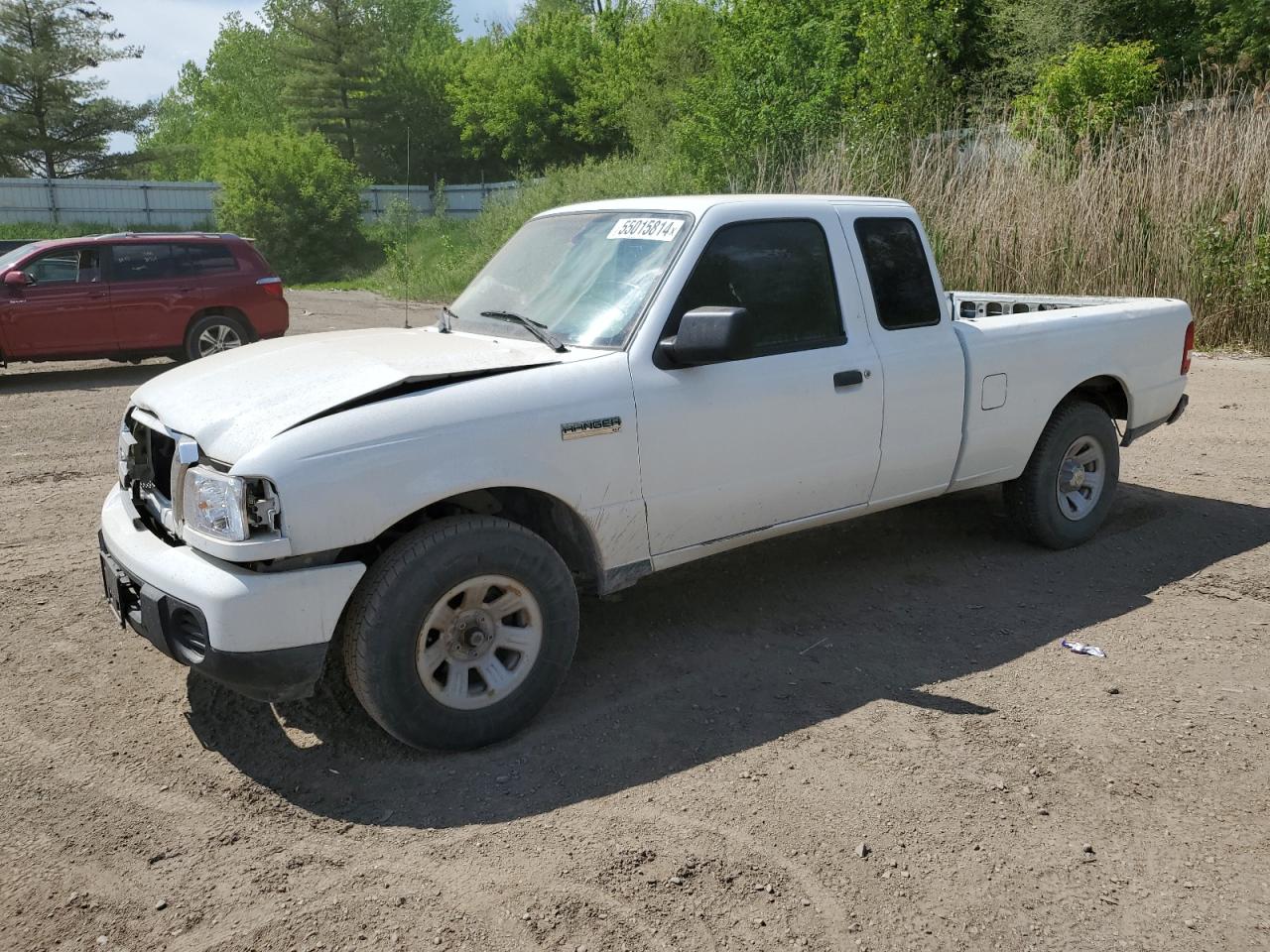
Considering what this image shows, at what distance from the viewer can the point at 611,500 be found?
4195 millimetres

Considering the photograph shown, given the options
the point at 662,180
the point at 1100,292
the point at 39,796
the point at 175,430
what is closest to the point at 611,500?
the point at 175,430

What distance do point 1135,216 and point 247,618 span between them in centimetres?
1248

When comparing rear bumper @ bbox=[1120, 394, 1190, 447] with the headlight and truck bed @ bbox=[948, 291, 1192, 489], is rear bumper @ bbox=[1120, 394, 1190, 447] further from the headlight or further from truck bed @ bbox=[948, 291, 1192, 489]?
the headlight

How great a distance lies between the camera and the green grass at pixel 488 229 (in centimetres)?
2514

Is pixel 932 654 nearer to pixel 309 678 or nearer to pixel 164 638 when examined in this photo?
pixel 309 678

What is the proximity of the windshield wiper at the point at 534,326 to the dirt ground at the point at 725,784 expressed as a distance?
4.47 ft


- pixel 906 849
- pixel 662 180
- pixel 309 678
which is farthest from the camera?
pixel 662 180

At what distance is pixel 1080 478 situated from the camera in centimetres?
614

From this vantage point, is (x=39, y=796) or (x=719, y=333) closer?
(x=39, y=796)

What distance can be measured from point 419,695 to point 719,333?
1.69 meters

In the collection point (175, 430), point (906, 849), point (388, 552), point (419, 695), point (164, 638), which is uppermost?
point (175, 430)

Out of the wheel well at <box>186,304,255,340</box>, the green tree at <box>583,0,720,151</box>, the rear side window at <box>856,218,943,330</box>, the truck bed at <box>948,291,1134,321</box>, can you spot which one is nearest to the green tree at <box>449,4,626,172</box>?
the green tree at <box>583,0,720,151</box>

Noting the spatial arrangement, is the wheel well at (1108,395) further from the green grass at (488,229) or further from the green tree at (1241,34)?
the green tree at (1241,34)

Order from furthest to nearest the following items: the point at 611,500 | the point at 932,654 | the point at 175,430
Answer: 1. the point at 932,654
2. the point at 611,500
3. the point at 175,430
